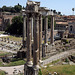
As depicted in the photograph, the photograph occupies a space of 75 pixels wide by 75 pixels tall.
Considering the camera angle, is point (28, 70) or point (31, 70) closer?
point (31, 70)

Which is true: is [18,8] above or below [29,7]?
above

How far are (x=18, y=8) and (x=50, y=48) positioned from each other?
105m

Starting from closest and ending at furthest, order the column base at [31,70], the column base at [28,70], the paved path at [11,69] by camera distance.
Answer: the column base at [31,70]
the column base at [28,70]
the paved path at [11,69]

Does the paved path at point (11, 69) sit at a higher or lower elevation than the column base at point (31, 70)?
lower

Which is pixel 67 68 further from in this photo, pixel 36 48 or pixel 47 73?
pixel 36 48

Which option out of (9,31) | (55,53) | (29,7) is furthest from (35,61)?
(9,31)

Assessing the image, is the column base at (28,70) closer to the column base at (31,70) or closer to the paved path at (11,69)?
the column base at (31,70)

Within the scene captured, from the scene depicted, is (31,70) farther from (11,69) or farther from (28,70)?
(11,69)

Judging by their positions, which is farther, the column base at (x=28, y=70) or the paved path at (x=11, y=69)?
the paved path at (x=11, y=69)

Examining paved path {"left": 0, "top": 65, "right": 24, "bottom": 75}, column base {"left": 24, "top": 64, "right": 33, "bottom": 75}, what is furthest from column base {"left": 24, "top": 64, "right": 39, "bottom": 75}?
paved path {"left": 0, "top": 65, "right": 24, "bottom": 75}

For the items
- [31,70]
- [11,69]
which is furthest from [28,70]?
[11,69]

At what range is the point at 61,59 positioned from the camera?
21.7 meters

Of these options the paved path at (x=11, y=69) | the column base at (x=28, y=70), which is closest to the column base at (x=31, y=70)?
the column base at (x=28, y=70)

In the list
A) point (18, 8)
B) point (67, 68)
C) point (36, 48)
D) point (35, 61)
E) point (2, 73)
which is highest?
point (18, 8)
